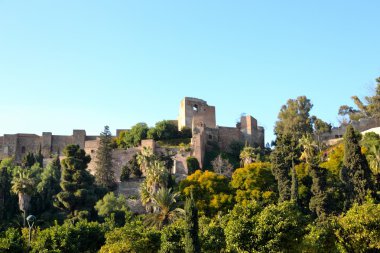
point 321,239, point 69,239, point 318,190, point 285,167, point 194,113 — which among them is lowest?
A: point 69,239

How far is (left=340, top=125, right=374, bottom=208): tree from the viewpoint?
124 ft

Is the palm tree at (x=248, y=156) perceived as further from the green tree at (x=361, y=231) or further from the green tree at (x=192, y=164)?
the green tree at (x=361, y=231)

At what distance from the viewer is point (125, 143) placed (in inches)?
2867

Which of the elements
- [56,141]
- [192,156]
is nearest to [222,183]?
[192,156]

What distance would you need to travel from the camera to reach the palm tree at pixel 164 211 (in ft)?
137

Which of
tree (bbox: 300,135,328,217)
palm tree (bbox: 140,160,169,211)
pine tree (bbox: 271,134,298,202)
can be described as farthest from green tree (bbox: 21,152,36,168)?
tree (bbox: 300,135,328,217)

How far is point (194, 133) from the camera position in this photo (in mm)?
67875

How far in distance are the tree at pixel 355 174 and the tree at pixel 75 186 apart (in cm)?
2274

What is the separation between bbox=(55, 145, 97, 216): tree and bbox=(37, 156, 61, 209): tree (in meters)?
3.39

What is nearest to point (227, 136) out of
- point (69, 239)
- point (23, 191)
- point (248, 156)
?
point (248, 156)

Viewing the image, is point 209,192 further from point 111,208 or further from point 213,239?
point 213,239

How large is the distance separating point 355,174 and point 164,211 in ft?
49.5

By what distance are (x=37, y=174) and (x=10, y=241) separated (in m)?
30.7

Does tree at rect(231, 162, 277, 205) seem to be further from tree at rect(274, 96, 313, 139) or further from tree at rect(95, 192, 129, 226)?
tree at rect(274, 96, 313, 139)
